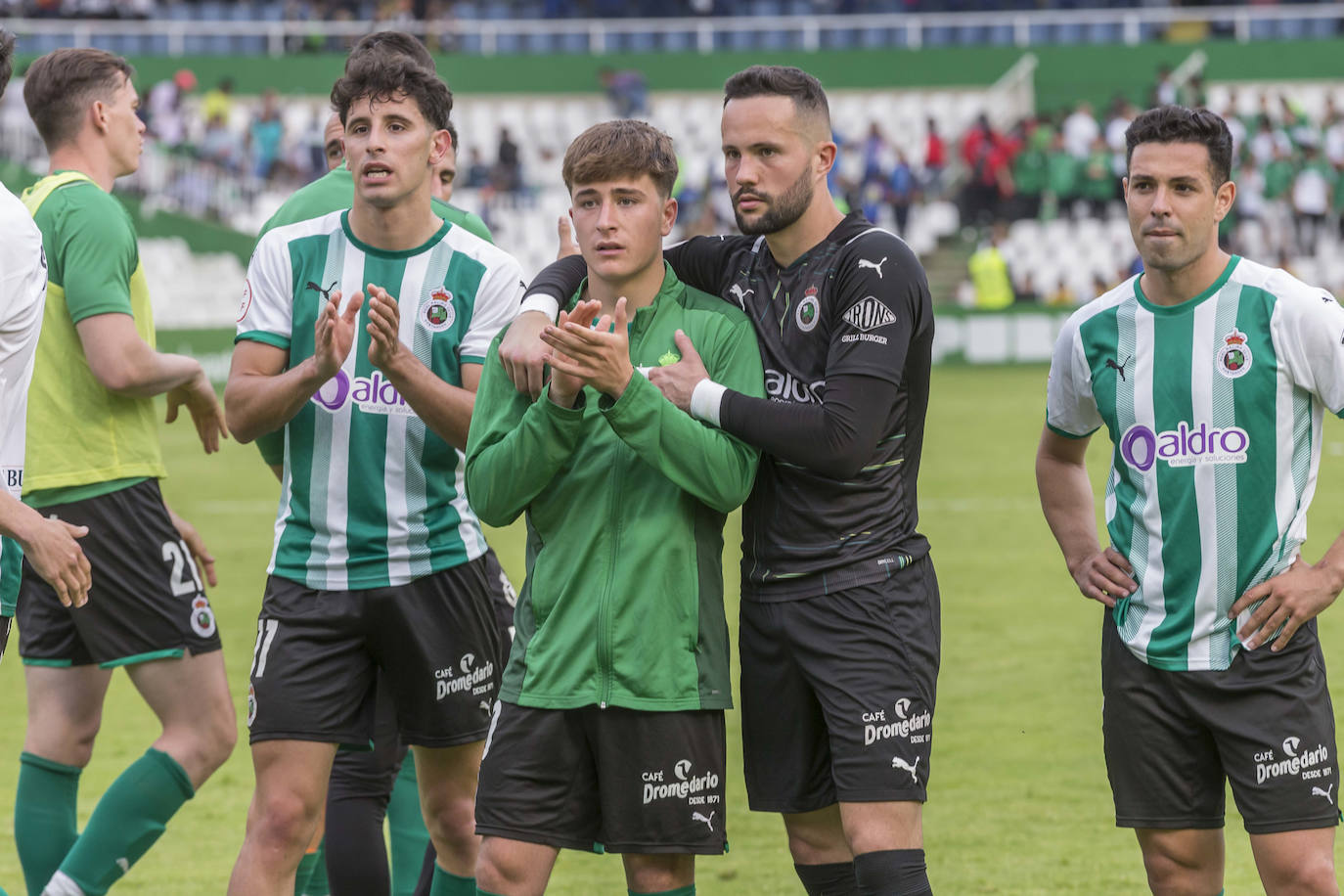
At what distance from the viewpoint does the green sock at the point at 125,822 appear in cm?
465

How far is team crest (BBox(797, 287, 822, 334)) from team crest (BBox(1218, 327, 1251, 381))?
0.95 meters

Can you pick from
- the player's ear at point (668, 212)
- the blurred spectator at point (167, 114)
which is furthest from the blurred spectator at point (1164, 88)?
the player's ear at point (668, 212)

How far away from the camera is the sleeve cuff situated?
402 centimetres

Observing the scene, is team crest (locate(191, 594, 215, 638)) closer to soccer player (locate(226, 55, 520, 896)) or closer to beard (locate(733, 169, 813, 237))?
soccer player (locate(226, 55, 520, 896))

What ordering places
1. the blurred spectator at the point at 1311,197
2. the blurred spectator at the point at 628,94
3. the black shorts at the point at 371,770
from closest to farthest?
the black shorts at the point at 371,770 → the blurred spectator at the point at 1311,197 → the blurred spectator at the point at 628,94

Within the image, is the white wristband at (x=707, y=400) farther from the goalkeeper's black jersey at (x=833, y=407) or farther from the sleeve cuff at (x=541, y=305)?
the sleeve cuff at (x=541, y=305)

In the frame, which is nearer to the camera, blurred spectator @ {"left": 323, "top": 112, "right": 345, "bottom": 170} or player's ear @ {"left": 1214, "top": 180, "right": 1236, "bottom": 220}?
player's ear @ {"left": 1214, "top": 180, "right": 1236, "bottom": 220}

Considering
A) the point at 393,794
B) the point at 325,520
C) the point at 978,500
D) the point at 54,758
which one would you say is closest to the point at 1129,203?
the point at 325,520

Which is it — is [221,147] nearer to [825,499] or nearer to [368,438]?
[368,438]

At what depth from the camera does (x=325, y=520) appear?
4.45 metres

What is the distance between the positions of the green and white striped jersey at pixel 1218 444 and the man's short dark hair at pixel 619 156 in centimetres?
122

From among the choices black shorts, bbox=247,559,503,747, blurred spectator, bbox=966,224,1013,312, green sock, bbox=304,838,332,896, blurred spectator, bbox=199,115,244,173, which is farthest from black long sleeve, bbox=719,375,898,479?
blurred spectator, bbox=199,115,244,173

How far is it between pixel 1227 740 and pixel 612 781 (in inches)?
56.2

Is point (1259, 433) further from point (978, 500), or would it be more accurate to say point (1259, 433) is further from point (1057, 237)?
point (1057, 237)
